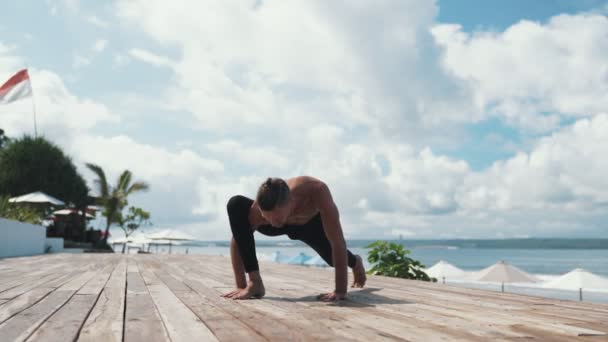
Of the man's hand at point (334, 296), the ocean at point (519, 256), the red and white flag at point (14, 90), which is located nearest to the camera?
the man's hand at point (334, 296)

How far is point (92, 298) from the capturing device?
262 centimetres

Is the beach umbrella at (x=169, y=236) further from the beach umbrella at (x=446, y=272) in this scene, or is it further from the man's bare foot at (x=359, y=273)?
the man's bare foot at (x=359, y=273)

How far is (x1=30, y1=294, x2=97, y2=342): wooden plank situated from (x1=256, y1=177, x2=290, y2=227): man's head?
3.14ft

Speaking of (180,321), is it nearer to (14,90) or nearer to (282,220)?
(282,220)

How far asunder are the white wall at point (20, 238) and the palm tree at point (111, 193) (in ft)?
30.6

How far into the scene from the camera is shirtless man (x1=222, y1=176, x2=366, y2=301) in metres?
2.53

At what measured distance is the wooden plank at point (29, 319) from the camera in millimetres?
1582

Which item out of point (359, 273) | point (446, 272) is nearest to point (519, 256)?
point (446, 272)

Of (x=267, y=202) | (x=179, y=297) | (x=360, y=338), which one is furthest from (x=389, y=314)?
(x=179, y=297)

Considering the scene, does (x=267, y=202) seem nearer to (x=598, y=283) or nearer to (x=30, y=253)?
(x=30, y=253)

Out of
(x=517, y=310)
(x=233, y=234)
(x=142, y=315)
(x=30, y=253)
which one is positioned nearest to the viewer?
(x=142, y=315)

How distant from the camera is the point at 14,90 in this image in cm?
1739

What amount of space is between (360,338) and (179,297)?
1534mm

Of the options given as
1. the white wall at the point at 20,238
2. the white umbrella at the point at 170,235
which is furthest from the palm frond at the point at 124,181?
the white wall at the point at 20,238
